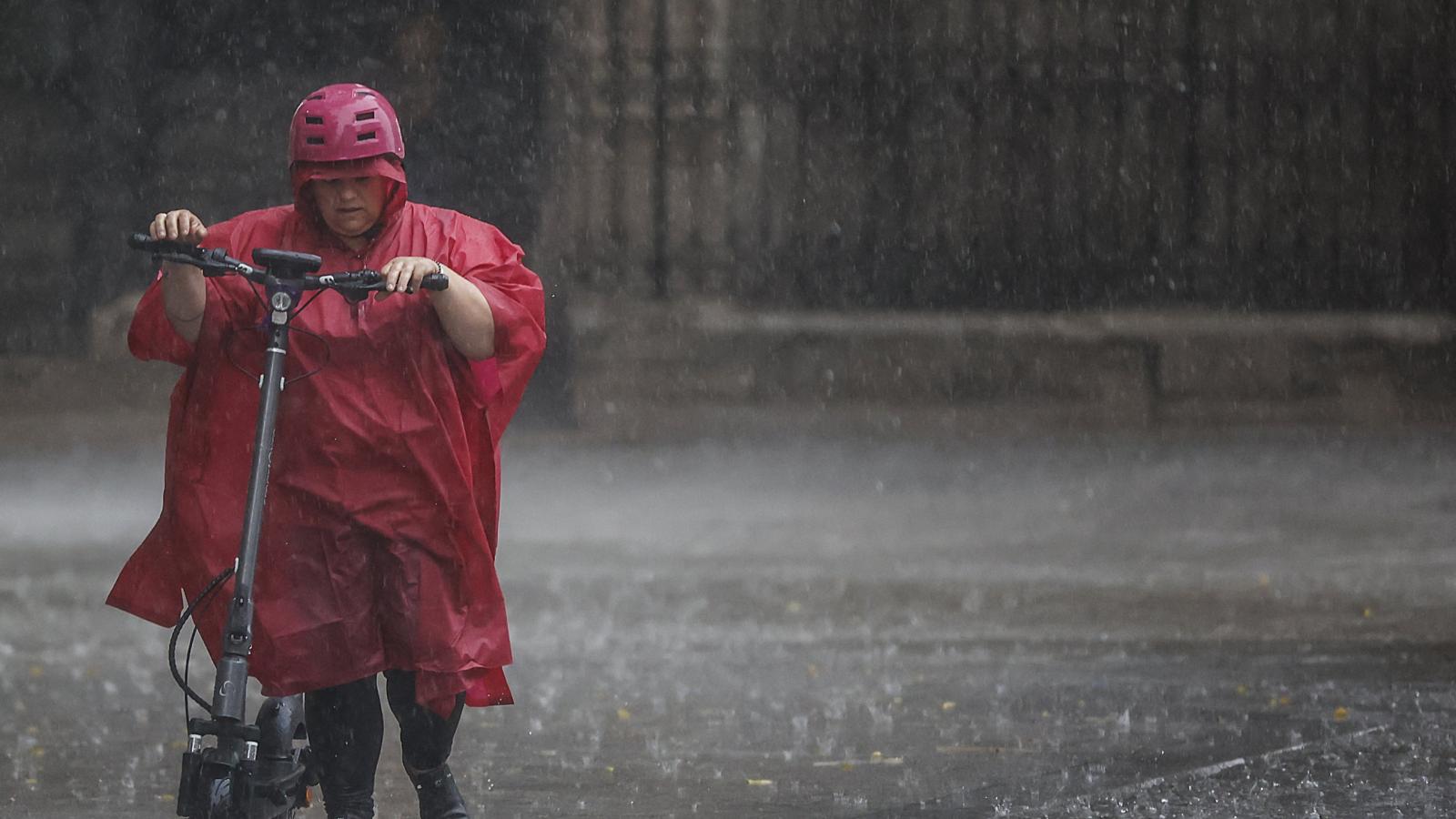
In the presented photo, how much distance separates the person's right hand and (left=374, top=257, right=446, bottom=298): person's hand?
34 centimetres

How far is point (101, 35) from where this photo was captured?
1538 cm

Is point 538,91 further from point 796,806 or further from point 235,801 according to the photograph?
point 235,801

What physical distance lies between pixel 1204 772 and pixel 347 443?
2.47m

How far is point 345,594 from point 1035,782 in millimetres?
2011

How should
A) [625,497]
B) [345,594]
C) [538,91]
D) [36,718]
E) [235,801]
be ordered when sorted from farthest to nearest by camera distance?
[538,91] → [625,497] → [36,718] → [345,594] → [235,801]

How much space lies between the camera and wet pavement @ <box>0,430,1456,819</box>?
19.1 feet

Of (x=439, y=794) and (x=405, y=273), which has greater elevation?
(x=405, y=273)

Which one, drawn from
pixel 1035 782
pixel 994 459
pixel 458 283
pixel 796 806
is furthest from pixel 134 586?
pixel 994 459

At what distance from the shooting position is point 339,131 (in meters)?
4.33

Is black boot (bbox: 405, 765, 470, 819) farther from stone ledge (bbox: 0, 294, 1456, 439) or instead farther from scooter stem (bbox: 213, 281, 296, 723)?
stone ledge (bbox: 0, 294, 1456, 439)

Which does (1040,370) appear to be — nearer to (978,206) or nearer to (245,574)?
(978,206)

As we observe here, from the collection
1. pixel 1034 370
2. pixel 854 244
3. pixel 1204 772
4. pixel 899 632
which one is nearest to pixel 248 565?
pixel 1204 772

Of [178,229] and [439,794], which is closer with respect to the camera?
[178,229]

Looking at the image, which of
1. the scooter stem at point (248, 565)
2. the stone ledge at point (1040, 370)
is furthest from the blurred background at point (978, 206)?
the scooter stem at point (248, 565)
